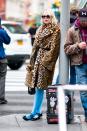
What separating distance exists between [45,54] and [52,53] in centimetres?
11

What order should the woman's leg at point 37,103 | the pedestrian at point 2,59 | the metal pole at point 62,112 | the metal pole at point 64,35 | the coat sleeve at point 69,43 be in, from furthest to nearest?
the pedestrian at point 2,59, the woman's leg at point 37,103, the metal pole at point 64,35, the coat sleeve at point 69,43, the metal pole at point 62,112

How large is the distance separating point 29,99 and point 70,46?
402 cm

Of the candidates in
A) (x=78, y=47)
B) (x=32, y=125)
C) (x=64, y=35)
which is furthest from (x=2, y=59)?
(x=78, y=47)

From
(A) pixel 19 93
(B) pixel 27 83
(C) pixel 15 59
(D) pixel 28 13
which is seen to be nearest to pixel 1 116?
(B) pixel 27 83

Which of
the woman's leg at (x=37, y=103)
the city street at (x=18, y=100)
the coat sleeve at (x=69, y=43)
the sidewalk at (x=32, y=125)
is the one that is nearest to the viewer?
the sidewalk at (x=32, y=125)

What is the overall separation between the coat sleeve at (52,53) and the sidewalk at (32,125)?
894mm

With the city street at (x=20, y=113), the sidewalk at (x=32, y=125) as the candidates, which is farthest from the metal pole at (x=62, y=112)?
the sidewalk at (x=32, y=125)

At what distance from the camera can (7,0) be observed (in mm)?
80625

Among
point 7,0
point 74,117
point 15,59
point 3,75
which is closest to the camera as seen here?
point 74,117

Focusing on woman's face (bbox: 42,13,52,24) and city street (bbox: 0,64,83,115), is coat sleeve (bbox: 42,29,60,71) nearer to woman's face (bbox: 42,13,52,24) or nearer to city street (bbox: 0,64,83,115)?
woman's face (bbox: 42,13,52,24)

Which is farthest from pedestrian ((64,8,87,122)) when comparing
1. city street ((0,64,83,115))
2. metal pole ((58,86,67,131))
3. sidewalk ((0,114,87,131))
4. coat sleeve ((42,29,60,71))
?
metal pole ((58,86,67,131))

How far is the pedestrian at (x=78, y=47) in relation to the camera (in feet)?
33.8

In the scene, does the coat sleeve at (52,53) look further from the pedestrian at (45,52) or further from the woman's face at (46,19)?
the woman's face at (46,19)

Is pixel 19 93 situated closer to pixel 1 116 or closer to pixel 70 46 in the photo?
pixel 1 116
